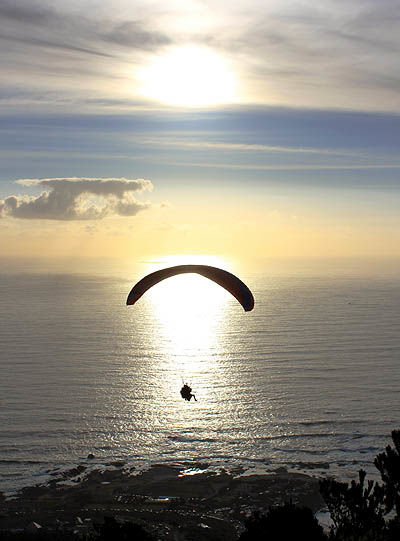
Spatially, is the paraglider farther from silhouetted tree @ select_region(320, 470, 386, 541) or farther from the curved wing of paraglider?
silhouetted tree @ select_region(320, 470, 386, 541)

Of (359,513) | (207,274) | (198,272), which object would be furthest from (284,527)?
(207,274)

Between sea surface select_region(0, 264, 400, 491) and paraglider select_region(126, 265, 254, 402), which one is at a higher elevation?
paraglider select_region(126, 265, 254, 402)

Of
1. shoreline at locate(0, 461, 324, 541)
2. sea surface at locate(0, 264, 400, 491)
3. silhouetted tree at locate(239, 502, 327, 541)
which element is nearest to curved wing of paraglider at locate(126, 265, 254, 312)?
silhouetted tree at locate(239, 502, 327, 541)

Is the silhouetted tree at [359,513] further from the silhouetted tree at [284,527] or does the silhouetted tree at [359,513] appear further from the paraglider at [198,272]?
the paraglider at [198,272]

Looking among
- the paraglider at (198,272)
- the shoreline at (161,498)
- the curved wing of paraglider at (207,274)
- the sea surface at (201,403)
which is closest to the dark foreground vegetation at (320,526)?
the paraglider at (198,272)

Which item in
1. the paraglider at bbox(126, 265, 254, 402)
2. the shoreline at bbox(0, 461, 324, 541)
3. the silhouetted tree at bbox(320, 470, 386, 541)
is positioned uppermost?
the paraglider at bbox(126, 265, 254, 402)

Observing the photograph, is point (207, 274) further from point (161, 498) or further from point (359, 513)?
point (161, 498)
